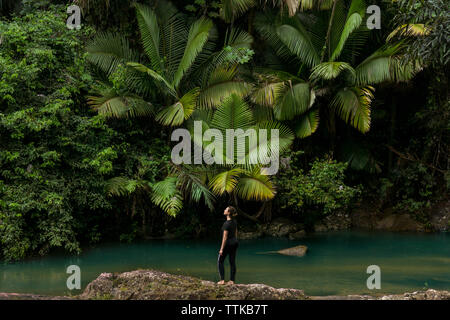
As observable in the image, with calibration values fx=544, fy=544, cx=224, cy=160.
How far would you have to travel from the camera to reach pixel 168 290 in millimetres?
6676

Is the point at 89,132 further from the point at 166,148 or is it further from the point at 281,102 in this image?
the point at 281,102

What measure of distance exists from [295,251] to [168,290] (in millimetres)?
5366

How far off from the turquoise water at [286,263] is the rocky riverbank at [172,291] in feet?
4.89

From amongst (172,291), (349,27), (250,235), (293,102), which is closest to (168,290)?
(172,291)

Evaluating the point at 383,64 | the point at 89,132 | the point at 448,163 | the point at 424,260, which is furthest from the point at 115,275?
the point at 448,163

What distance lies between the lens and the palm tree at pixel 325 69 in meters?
13.4

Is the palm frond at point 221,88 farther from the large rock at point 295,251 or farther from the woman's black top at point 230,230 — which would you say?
the woman's black top at point 230,230

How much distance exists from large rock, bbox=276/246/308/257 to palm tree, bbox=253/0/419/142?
3.27 meters

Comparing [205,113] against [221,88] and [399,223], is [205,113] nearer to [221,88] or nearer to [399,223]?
[221,88]

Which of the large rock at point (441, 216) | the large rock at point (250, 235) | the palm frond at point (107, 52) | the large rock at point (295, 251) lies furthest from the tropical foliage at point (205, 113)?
the large rock at point (295, 251)

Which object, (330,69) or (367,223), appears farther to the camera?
(367,223)

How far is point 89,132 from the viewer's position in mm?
12383

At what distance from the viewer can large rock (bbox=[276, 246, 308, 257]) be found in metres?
11.5

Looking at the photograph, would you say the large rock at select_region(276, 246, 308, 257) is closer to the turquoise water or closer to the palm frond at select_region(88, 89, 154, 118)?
the turquoise water
